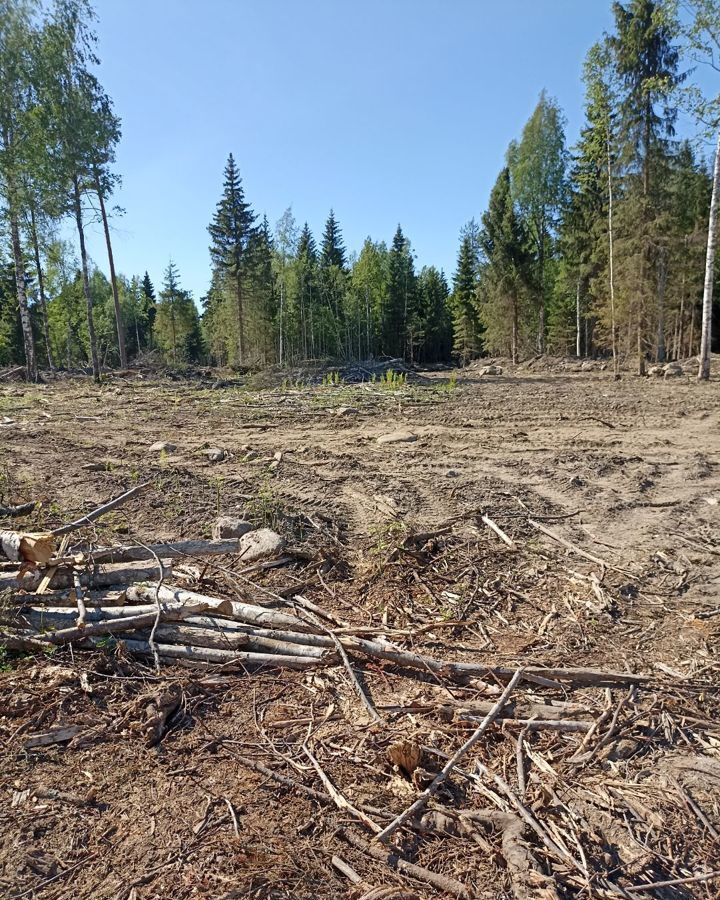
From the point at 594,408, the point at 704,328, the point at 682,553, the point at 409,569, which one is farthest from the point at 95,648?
the point at 704,328

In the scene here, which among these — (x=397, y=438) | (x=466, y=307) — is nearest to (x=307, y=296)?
(x=466, y=307)

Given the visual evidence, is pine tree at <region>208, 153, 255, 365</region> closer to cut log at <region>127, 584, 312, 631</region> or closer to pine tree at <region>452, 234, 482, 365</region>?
pine tree at <region>452, 234, 482, 365</region>

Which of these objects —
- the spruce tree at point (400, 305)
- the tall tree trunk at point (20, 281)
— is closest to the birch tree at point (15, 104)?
the tall tree trunk at point (20, 281)

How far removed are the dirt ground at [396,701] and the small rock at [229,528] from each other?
401 mm

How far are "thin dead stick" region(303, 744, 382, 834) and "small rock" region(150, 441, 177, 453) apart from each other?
6.82 metres

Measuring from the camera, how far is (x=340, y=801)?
229 centimetres

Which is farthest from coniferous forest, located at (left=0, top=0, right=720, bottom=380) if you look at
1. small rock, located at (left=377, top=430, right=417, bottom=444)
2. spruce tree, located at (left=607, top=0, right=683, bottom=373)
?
small rock, located at (left=377, top=430, right=417, bottom=444)

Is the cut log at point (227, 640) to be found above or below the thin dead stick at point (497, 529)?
below

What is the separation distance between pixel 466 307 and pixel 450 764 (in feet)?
158

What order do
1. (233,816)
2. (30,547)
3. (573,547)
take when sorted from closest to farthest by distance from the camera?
1. (233,816)
2. (30,547)
3. (573,547)

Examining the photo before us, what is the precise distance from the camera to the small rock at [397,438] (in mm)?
9266

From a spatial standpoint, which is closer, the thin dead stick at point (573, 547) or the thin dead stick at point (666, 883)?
the thin dead stick at point (666, 883)

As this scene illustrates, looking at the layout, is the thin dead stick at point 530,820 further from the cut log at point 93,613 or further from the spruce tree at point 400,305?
the spruce tree at point 400,305

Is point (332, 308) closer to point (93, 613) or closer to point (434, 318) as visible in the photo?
point (434, 318)
